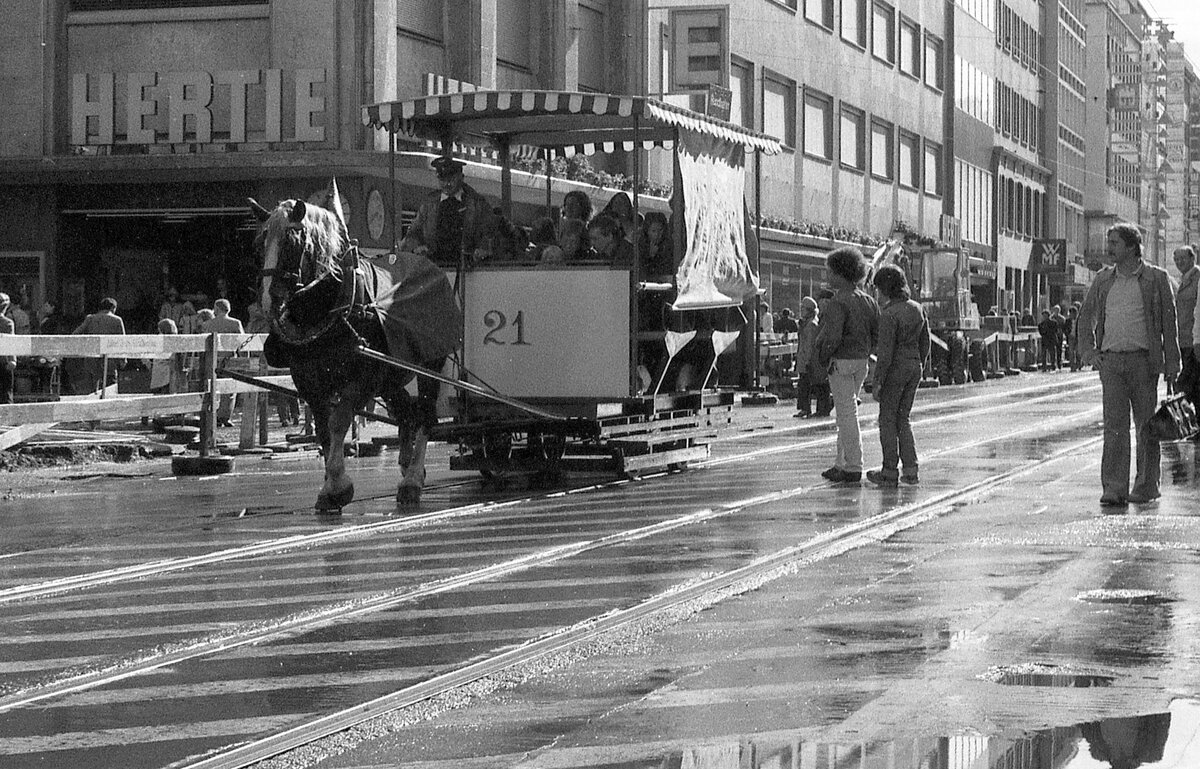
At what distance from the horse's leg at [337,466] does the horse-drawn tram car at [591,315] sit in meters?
1.31

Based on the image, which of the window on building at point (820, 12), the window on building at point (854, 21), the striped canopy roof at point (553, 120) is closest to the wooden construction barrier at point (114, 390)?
the striped canopy roof at point (553, 120)

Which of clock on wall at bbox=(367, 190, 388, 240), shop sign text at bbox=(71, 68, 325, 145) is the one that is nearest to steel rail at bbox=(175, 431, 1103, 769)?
shop sign text at bbox=(71, 68, 325, 145)

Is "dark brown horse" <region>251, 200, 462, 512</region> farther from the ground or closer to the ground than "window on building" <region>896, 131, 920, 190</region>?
closer to the ground

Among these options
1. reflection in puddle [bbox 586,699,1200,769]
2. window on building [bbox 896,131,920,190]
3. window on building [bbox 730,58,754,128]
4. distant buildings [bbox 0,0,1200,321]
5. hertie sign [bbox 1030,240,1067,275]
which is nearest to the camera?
reflection in puddle [bbox 586,699,1200,769]

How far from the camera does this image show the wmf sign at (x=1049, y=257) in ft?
266

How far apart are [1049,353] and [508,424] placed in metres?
48.2

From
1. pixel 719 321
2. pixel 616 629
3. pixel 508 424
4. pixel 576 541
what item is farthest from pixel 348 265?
pixel 616 629

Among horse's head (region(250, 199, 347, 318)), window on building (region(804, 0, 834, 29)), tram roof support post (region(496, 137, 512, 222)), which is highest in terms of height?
window on building (region(804, 0, 834, 29))

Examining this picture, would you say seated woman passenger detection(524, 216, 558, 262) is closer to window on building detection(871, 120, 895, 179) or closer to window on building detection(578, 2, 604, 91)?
window on building detection(578, 2, 604, 91)

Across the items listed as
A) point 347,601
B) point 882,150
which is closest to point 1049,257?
point 882,150

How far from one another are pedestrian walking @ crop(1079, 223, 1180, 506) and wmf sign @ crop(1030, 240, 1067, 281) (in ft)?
223

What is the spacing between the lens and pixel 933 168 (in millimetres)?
69250

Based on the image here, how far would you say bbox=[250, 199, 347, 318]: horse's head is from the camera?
1338cm

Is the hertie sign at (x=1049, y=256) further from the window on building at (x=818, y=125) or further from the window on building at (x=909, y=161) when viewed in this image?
the window on building at (x=818, y=125)
